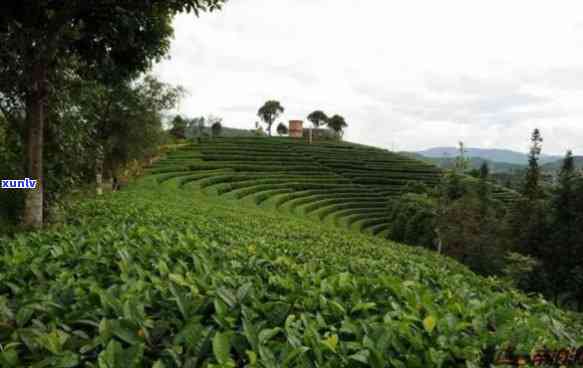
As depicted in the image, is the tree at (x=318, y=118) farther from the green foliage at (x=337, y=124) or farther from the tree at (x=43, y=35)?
the tree at (x=43, y=35)

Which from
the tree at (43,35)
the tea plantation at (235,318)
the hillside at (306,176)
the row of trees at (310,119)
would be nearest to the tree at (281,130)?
the row of trees at (310,119)

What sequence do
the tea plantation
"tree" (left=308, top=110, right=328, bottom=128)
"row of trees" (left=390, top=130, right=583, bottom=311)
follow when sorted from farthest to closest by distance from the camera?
1. "tree" (left=308, top=110, right=328, bottom=128)
2. "row of trees" (left=390, top=130, right=583, bottom=311)
3. the tea plantation

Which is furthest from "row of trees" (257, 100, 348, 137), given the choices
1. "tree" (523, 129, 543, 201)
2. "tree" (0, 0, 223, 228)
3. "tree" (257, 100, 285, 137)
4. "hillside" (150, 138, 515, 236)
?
"tree" (0, 0, 223, 228)

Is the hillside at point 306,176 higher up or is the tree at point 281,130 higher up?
the tree at point 281,130

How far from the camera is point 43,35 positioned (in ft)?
20.2

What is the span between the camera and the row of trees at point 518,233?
928 inches

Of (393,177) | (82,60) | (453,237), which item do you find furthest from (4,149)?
(393,177)

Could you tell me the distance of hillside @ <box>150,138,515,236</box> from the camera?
31.3 meters

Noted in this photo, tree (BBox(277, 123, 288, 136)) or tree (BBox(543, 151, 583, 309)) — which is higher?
Answer: tree (BBox(277, 123, 288, 136))

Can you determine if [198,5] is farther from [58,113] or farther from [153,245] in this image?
[153,245]

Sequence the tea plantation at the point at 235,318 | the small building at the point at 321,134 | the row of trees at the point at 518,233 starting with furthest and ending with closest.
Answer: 1. the small building at the point at 321,134
2. the row of trees at the point at 518,233
3. the tea plantation at the point at 235,318

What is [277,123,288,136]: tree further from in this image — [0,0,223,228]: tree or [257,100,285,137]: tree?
[0,0,223,228]: tree

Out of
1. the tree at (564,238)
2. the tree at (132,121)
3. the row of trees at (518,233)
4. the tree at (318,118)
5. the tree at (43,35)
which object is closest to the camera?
the tree at (43,35)

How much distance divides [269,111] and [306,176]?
57881 millimetres
